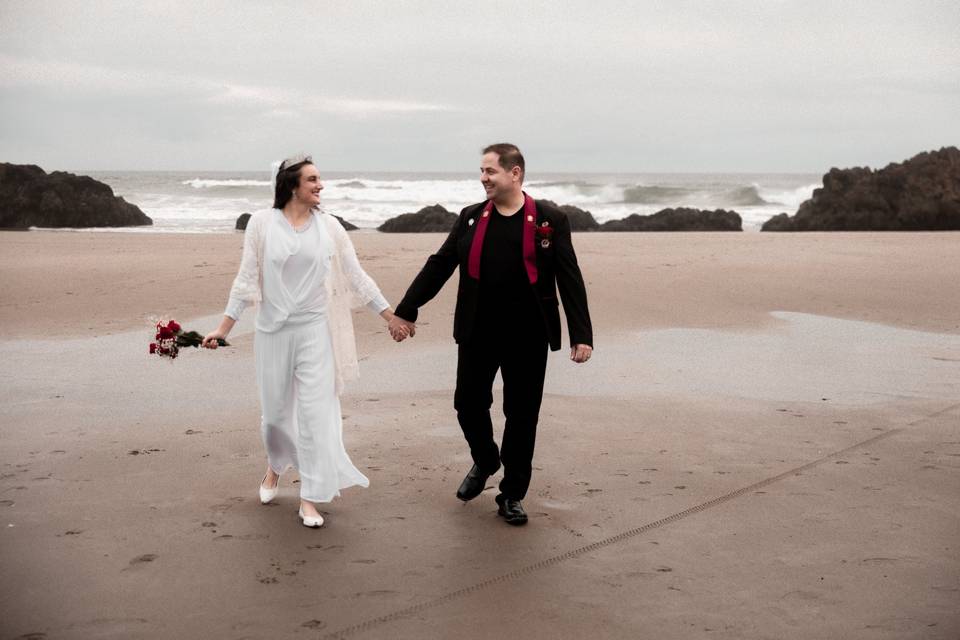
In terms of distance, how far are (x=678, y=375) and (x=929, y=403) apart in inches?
79.4

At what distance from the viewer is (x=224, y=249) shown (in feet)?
62.7

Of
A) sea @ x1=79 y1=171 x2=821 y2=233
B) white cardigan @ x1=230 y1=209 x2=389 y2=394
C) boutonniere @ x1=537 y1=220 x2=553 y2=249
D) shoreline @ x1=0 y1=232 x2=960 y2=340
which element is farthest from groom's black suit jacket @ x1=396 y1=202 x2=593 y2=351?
sea @ x1=79 y1=171 x2=821 y2=233

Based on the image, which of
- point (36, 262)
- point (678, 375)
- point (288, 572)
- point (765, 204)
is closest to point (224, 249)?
point (36, 262)

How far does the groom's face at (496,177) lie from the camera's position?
17.0 feet

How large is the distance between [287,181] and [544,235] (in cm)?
134

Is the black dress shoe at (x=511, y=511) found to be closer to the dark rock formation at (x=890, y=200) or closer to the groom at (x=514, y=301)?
the groom at (x=514, y=301)

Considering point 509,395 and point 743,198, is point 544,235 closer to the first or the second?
point 509,395

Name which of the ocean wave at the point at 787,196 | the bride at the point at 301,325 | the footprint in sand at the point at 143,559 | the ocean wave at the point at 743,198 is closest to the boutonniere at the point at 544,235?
the bride at the point at 301,325

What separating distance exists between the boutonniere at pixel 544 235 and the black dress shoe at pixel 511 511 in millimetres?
1318

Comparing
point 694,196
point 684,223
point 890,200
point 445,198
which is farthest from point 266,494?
point 694,196

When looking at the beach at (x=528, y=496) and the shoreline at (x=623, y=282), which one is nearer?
the beach at (x=528, y=496)

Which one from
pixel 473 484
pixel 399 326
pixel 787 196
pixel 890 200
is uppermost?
pixel 787 196

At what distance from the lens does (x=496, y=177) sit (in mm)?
5184

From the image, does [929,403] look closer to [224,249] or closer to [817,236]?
[224,249]
